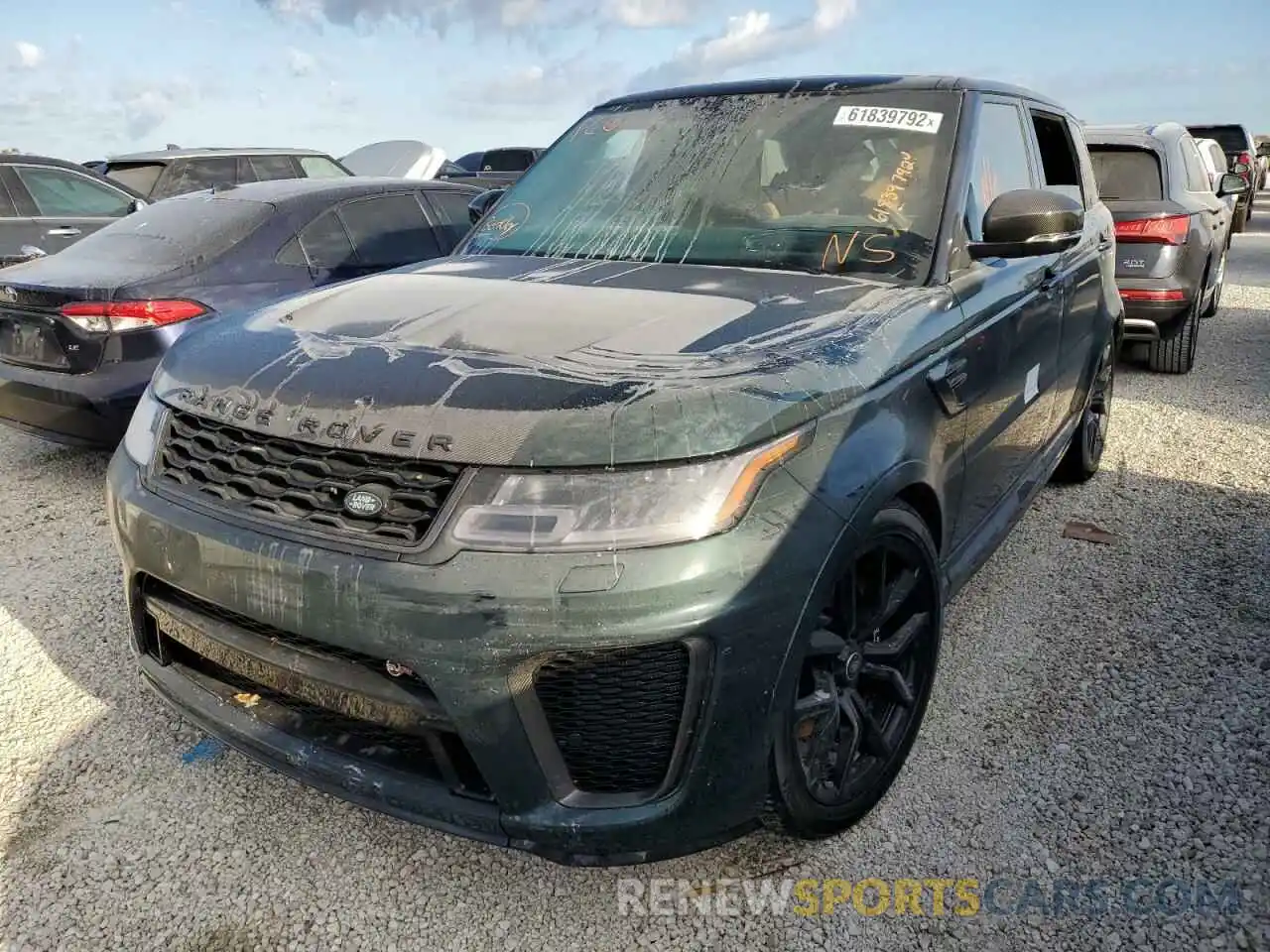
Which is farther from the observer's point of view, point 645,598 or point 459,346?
point 459,346

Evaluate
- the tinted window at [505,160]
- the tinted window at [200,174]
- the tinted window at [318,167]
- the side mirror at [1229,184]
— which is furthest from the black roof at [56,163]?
the tinted window at [505,160]

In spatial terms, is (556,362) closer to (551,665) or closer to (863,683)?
(551,665)

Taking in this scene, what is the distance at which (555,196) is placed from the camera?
129 inches

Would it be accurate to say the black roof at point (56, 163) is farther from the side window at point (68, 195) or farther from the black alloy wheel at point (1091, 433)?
the black alloy wheel at point (1091, 433)

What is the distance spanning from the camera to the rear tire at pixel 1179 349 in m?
6.60

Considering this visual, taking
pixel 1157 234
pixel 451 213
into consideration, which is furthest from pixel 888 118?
pixel 1157 234

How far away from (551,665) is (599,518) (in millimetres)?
282

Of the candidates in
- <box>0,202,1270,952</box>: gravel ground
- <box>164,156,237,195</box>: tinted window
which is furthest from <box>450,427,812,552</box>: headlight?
<box>164,156,237,195</box>: tinted window

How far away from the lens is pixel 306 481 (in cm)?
187

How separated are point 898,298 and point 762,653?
110 cm

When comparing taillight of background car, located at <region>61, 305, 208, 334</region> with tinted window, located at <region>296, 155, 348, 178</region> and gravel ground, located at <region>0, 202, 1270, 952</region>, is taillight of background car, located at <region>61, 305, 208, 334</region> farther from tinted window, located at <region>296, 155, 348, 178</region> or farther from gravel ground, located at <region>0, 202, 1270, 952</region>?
tinted window, located at <region>296, 155, 348, 178</region>

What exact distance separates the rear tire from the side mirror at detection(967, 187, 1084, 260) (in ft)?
15.0

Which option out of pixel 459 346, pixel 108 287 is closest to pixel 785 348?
pixel 459 346

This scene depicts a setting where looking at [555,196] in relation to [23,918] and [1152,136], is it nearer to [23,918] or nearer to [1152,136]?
[23,918]
